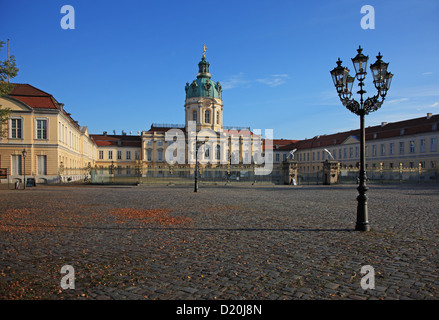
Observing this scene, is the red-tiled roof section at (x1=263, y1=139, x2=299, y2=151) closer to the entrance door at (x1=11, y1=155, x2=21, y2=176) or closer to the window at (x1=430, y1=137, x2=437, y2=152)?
the window at (x1=430, y1=137, x2=437, y2=152)

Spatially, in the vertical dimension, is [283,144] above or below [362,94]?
above

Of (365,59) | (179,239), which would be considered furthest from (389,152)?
(179,239)

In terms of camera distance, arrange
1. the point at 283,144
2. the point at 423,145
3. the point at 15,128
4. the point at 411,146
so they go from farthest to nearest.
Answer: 1. the point at 283,144
2. the point at 411,146
3. the point at 423,145
4. the point at 15,128

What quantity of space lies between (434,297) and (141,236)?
6.08 meters

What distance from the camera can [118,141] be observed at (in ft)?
279

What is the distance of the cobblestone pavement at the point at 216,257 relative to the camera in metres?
4.70

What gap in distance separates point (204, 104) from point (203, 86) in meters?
4.29

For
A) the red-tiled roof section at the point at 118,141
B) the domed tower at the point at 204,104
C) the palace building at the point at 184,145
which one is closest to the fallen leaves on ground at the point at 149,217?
the palace building at the point at 184,145

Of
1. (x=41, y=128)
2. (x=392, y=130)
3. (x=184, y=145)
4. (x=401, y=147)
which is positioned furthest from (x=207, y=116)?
(x=41, y=128)

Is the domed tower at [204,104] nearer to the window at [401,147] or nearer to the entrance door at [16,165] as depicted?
the window at [401,147]

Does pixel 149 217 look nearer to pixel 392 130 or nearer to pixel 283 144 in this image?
pixel 392 130

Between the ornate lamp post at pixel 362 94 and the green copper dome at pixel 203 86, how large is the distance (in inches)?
2740

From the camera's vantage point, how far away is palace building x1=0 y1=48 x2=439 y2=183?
3731 centimetres
